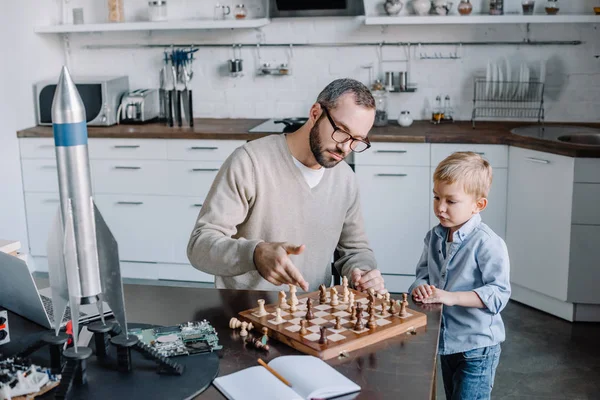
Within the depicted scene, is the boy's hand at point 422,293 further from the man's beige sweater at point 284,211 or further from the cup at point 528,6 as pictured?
the cup at point 528,6

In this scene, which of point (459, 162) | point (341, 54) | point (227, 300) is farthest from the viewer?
point (341, 54)

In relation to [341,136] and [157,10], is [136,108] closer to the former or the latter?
[157,10]

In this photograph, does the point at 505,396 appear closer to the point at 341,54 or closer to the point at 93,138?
the point at 341,54

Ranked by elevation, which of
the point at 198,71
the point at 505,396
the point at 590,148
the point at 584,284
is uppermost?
the point at 198,71

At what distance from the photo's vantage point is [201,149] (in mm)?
4348

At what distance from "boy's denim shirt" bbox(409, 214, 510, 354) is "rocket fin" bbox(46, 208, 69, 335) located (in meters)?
1.02

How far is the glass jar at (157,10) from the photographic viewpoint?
4727 millimetres

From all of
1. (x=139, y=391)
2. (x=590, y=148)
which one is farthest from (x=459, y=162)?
(x=590, y=148)

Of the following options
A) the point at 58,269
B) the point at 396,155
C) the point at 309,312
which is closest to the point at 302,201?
the point at 309,312

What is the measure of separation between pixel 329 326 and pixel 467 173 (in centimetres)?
72

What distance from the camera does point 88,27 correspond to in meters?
4.70

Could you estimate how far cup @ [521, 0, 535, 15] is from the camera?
435cm

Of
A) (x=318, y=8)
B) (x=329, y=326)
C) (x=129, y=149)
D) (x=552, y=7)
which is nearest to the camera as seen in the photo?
(x=329, y=326)

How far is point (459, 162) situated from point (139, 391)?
1205 mm
